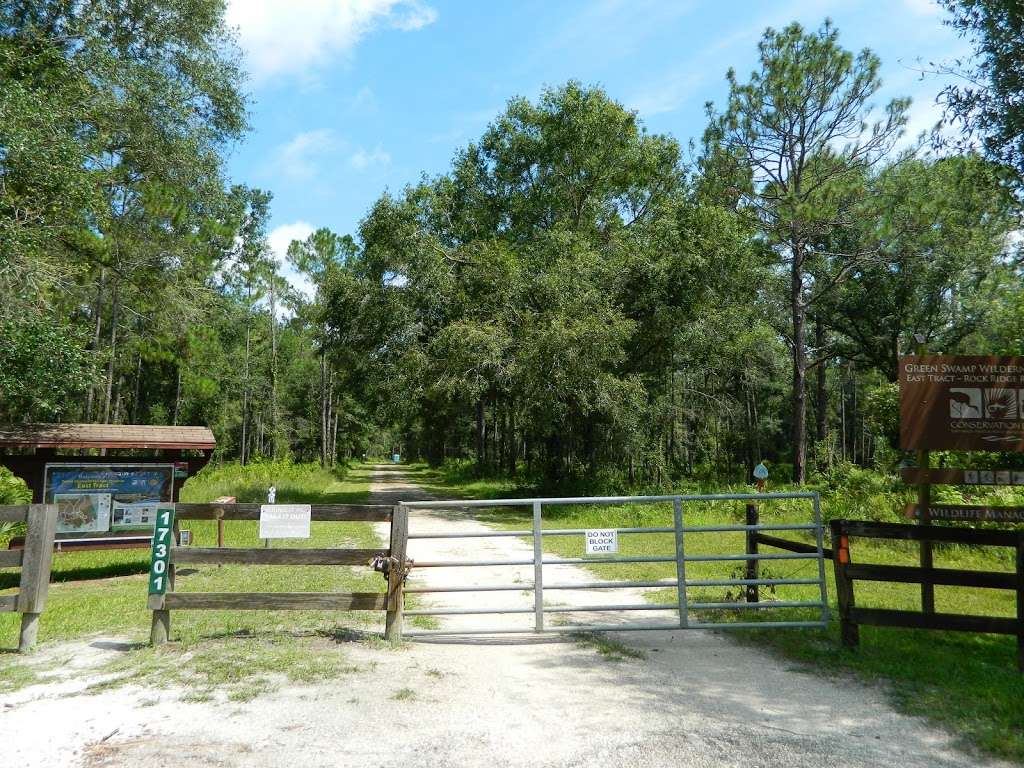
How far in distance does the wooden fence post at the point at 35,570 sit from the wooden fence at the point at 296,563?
3.43ft

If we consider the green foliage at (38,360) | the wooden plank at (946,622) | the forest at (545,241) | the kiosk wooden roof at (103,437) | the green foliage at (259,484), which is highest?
the forest at (545,241)

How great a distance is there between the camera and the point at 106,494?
11312 mm

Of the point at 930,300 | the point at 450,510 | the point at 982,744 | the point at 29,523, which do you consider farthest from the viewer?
the point at 930,300

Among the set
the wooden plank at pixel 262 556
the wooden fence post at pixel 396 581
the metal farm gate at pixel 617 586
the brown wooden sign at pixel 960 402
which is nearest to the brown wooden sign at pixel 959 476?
the brown wooden sign at pixel 960 402

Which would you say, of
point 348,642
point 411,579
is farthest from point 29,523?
point 411,579

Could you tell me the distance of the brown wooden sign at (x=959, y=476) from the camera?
7121 millimetres

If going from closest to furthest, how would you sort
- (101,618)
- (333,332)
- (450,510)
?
1. (101,618)
2. (450,510)
3. (333,332)

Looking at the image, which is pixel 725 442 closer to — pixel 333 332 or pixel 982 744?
pixel 333 332

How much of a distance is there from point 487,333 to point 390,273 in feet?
17.9

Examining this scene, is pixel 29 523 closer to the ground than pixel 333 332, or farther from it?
closer to the ground

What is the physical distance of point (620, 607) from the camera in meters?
7.09

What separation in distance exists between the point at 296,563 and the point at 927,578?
18.6 feet

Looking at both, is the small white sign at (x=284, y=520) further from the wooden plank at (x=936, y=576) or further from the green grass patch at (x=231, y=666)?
the wooden plank at (x=936, y=576)

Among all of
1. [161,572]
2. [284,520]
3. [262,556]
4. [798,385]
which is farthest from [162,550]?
[798,385]
